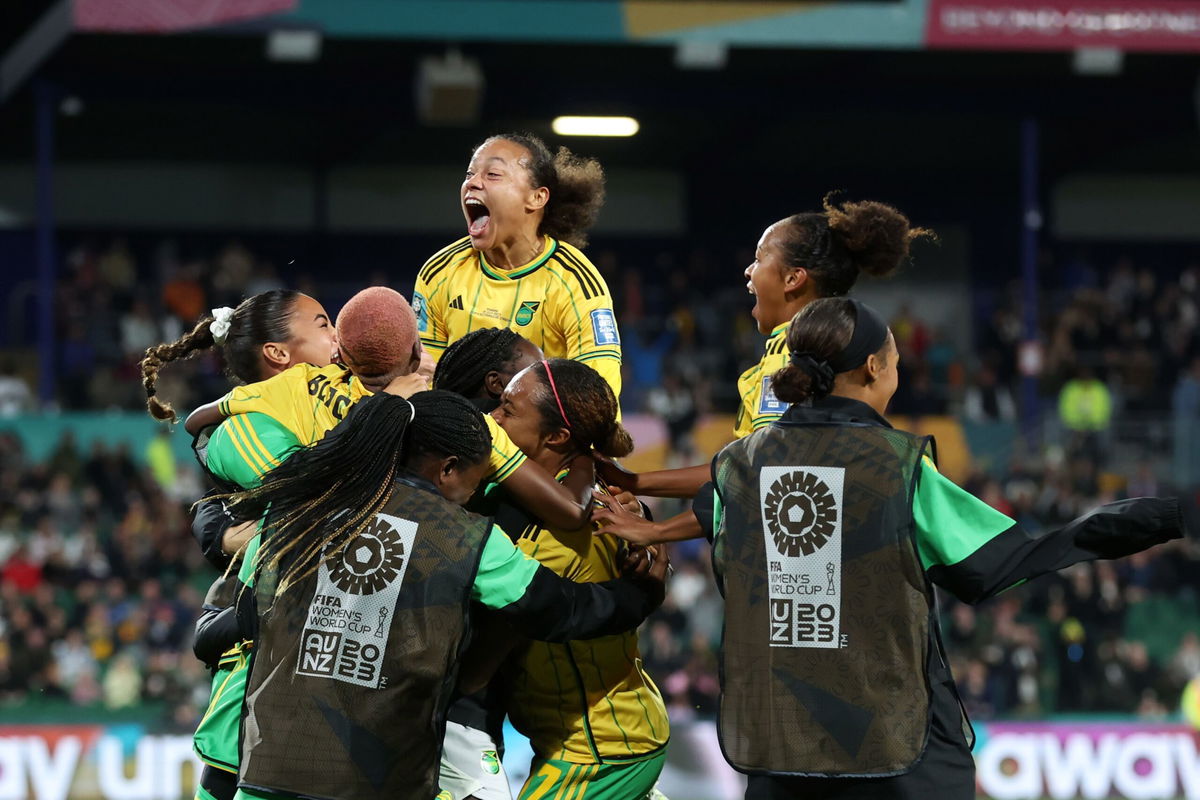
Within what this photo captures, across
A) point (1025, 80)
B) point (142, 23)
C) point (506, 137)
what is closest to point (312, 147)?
point (142, 23)

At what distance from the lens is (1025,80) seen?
65.2 ft

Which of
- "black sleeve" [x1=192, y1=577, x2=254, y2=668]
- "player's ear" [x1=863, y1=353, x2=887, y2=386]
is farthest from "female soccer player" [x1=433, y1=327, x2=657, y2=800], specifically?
"player's ear" [x1=863, y1=353, x2=887, y2=386]

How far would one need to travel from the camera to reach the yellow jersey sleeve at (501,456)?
407 cm

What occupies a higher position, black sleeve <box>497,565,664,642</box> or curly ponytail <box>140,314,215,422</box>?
curly ponytail <box>140,314,215,422</box>

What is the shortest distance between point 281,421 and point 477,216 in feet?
Result: 4.66

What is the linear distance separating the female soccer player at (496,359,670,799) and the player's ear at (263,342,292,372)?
82 cm

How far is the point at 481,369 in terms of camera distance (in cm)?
446

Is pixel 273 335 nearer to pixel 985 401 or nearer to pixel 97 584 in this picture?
pixel 97 584

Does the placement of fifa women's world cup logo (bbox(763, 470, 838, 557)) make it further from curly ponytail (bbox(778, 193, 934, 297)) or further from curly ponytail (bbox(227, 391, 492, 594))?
curly ponytail (bbox(778, 193, 934, 297))

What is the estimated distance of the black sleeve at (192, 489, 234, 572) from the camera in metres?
4.64

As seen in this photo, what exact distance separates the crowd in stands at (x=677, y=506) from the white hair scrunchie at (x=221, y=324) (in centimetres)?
853

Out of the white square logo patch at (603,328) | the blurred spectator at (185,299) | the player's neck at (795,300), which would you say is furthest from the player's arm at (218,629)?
the blurred spectator at (185,299)

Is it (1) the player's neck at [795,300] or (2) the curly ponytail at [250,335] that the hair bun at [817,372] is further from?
(2) the curly ponytail at [250,335]

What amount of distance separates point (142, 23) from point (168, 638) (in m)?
6.45
